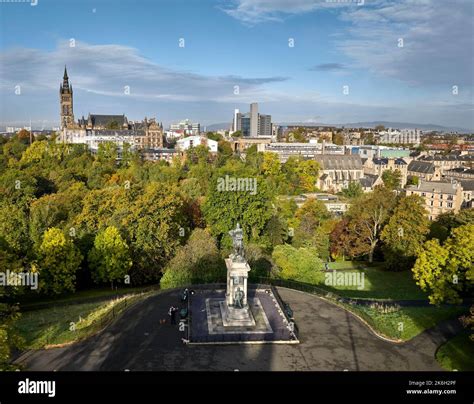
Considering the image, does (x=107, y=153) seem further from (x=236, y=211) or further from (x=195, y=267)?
(x=195, y=267)

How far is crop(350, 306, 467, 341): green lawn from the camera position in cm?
2873

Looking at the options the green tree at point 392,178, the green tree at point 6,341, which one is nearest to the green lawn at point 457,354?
the green tree at point 6,341

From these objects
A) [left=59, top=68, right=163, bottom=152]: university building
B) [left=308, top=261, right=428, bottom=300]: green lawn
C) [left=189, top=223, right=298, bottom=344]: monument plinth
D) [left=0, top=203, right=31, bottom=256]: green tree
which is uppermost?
[left=59, top=68, right=163, bottom=152]: university building

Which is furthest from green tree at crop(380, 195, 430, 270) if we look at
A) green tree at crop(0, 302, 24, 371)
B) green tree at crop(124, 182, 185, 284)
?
green tree at crop(0, 302, 24, 371)

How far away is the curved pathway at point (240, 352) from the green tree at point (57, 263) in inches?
546

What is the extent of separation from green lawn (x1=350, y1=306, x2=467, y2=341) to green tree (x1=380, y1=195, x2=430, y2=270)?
45.5 feet

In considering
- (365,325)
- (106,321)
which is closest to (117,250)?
(106,321)

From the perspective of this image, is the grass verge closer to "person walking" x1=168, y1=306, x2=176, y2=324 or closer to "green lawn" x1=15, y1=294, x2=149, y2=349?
"person walking" x1=168, y1=306, x2=176, y2=324

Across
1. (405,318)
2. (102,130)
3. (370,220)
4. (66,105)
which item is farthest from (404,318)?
(66,105)

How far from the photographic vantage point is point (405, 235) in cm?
4866

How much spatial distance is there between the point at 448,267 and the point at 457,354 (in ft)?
31.3

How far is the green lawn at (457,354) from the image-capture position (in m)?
24.6
